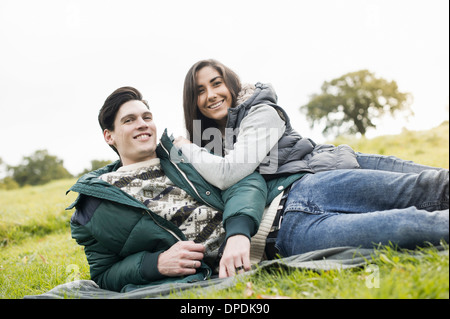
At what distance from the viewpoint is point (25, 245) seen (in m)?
6.79

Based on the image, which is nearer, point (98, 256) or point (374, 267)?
point (374, 267)

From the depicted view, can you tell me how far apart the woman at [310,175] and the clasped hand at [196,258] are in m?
0.44

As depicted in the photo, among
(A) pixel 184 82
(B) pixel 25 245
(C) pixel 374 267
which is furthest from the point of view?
(B) pixel 25 245

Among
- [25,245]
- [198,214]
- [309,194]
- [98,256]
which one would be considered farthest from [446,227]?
[25,245]

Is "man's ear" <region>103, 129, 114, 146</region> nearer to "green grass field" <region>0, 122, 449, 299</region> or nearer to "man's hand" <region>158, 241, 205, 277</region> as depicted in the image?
"man's hand" <region>158, 241, 205, 277</region>

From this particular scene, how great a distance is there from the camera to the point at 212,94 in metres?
3.94

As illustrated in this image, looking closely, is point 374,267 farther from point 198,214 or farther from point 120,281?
point 120,281

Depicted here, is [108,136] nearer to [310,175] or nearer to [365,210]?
[310,175]

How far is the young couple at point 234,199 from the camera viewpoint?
2.70m

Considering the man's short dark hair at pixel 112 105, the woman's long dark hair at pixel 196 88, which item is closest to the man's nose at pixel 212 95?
the woman's long dark hair at pixel 196 88

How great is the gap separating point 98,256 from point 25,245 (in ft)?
14.7

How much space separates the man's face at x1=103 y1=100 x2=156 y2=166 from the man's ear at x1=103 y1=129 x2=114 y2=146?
4 cm

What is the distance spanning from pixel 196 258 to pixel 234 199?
0.55 metres

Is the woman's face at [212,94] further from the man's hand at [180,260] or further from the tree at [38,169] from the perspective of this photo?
the tree at [38,169]
